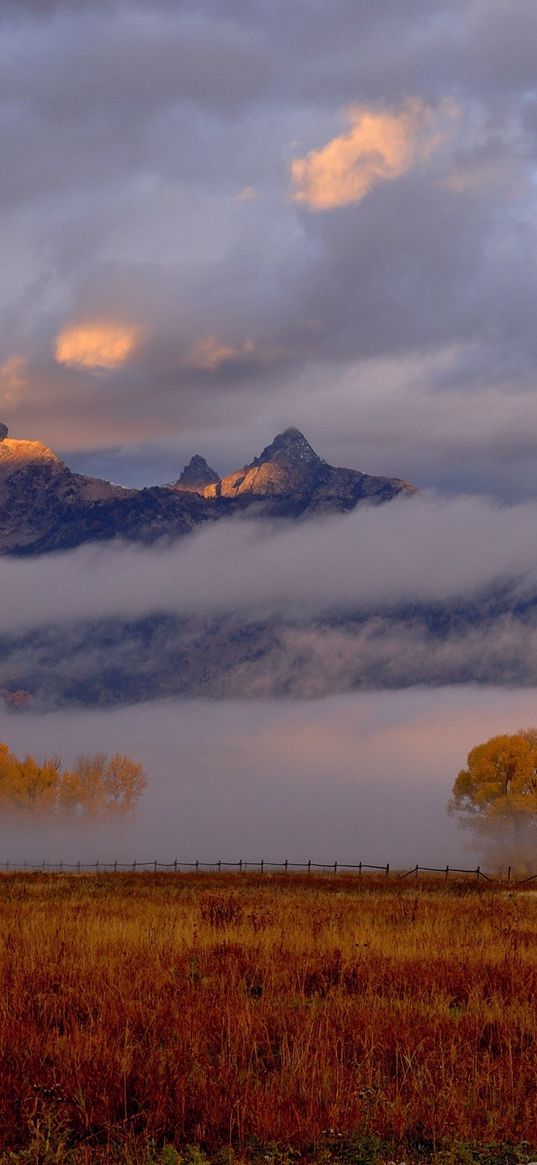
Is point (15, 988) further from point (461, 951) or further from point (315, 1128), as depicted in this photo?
point (461, 951)

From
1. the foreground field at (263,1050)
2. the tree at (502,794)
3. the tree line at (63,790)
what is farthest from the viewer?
the tree line at (63,790)

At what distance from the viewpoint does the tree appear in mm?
95000

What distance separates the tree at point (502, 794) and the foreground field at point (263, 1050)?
3254 inches

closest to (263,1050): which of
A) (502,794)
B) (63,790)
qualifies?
(502,794)

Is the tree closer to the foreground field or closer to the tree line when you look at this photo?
the tree line

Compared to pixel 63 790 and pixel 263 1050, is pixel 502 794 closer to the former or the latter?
pixel 63 790

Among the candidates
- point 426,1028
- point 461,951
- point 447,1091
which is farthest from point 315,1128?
point 461,951

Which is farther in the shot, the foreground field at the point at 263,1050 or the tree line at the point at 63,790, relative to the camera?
the tree line at the point at 63,790

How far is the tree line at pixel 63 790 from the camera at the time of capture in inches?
5699

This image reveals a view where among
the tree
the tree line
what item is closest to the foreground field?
the tree

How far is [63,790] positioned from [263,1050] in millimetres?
145821

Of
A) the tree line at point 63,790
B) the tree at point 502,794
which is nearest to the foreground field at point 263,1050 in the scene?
the tree at point 502,794

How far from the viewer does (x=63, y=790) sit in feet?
490

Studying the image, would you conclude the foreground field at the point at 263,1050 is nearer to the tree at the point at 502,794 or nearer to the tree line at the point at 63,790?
Result: the tree at the point at 502,794
